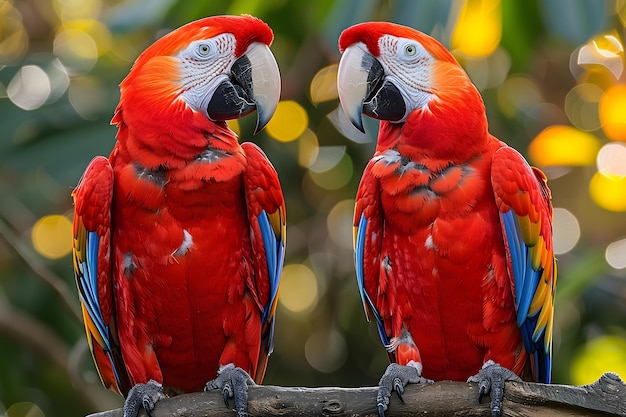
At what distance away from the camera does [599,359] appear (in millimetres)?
5004

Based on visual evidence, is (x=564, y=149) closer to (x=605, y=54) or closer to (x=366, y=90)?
(x=605, y=54)

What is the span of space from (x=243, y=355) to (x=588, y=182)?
2.86 m

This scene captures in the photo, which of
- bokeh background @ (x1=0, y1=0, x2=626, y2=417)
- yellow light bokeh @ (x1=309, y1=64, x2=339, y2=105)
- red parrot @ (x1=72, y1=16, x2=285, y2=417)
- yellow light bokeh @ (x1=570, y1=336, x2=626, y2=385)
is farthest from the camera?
yellow light bokeh @ (x1=309, y1=64, x2=339, y2=105)

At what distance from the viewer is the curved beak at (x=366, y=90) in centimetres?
290

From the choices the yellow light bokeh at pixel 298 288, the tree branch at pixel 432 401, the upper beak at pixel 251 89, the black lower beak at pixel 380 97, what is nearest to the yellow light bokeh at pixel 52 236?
the yellow light bokeh at pixel 298 288

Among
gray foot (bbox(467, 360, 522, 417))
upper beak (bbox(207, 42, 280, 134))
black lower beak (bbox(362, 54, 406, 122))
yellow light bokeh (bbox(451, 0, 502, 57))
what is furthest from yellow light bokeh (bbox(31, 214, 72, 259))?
gray foot (bbox(467, 360, 522, 417))

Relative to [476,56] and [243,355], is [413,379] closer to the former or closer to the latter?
[243,355]

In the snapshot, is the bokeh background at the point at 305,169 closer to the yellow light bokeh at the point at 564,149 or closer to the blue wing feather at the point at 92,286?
the yellow light bokeh at the point at 564,149

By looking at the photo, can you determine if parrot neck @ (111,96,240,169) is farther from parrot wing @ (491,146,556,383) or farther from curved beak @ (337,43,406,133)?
parrot wing @ (491,146,556,383)

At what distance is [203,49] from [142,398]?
1.15 m

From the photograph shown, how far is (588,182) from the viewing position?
5.15 m

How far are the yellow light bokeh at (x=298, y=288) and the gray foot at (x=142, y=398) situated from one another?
2.73 metres

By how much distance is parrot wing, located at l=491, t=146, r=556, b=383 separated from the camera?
9.45ft

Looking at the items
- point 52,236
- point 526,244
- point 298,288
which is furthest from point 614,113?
point 52,236
